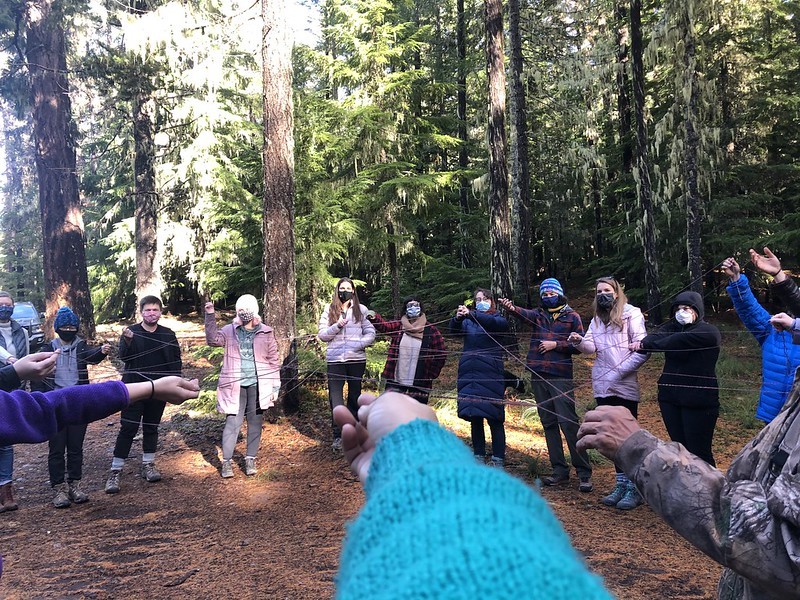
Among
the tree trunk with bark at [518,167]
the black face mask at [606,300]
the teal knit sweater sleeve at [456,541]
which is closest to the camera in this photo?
the teal knit sweater sleeve at [456,541]

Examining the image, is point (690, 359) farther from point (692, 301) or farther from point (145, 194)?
point (145, 194)

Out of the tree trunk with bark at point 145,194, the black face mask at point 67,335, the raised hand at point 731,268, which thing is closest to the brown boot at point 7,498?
the black face mask at point 67,335

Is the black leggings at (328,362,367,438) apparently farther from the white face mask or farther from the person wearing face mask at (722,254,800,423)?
the person wearing face mask at (722,254,800,423)

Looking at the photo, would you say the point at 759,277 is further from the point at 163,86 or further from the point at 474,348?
the point at 163,86

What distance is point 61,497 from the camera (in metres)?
6.38

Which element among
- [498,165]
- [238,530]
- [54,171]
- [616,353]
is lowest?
[238,530]

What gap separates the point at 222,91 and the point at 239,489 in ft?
50.8

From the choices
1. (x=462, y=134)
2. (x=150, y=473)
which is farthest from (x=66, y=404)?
(x=462, y=134)

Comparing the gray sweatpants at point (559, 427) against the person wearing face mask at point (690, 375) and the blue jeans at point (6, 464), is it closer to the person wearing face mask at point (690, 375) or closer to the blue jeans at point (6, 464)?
the person wearing face mask at point (690, 375)

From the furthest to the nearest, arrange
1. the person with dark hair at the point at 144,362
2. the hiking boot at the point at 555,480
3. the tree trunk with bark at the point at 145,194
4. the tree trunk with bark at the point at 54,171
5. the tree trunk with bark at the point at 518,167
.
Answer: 1. the tree trunk with bark at the point at 145,194
2. the tree trunk with bark at the point at 54,171
3. the tree trunk with bark at the point at 518,167
4. the person with dark hair at the point at 144,362
5. the hiking boot at the point at 555,480

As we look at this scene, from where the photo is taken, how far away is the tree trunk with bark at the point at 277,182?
28.9 ft

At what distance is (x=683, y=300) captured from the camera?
5324 millimetres

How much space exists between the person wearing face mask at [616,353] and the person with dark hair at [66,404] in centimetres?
443

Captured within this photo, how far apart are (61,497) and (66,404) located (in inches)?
209
